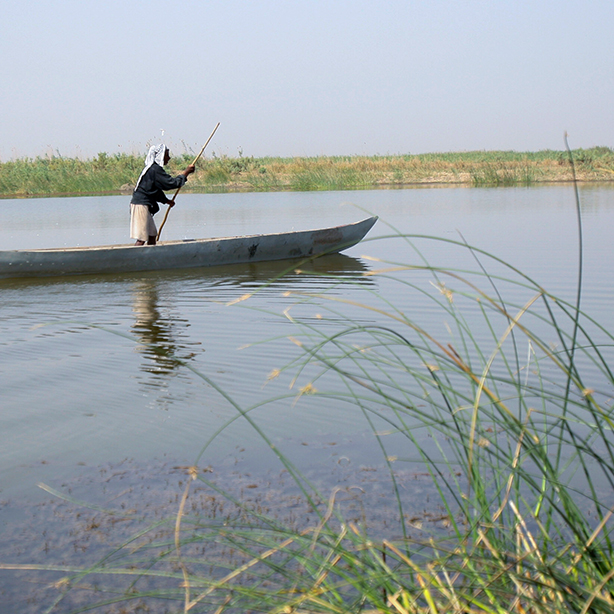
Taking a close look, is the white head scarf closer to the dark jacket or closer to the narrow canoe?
the dark jacket

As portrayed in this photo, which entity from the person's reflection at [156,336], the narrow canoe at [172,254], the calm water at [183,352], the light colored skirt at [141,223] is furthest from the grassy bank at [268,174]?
the person's reflection at [156,336]

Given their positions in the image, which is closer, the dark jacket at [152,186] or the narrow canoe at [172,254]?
the narrow canoe at [172,254]

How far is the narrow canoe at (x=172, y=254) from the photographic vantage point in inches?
423

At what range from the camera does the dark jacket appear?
11258 mm

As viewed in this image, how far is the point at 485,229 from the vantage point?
15.2 metres

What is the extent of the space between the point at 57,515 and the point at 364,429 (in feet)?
5.64

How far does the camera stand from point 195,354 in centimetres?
605

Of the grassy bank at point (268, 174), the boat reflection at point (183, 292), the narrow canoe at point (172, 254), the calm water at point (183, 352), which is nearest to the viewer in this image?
the calm water at point (183, 352)

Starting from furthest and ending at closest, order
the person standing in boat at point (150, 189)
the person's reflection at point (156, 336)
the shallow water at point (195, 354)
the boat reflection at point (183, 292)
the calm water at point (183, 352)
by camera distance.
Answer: the person standing in boat at point (150, 189) < the boat reflection at point (183, 292) < the person's reflection at point (156, 336) < the calm water at point (183, 352) < the shallow water at point (195, 354)

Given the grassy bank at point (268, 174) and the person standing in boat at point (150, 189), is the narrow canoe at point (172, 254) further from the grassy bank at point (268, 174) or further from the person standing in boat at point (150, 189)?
the grassy bank at point (268, 174)

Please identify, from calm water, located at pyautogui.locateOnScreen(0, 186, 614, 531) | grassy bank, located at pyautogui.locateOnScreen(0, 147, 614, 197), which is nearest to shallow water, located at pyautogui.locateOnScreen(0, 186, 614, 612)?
calm water, located at pyautogui.locateOnScreen(0, 186, 614, 531)

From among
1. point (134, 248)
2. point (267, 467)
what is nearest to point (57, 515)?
point (267, 467)

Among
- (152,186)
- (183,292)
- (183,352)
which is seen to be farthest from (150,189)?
(183,352)

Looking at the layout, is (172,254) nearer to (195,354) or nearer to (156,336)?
(156,336)
